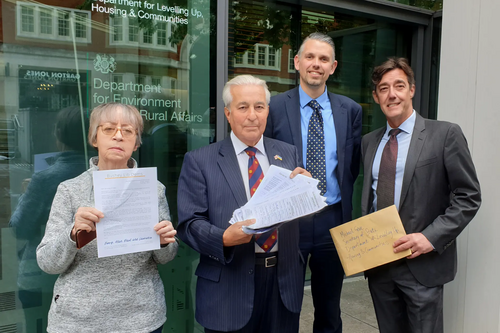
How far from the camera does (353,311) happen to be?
4598 mm

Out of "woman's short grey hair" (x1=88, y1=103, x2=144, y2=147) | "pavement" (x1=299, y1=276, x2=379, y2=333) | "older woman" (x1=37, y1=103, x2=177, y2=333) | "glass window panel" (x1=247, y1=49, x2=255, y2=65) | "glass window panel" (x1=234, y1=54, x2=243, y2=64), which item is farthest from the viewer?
"glass window panel" (x1=247, y1=49, x2=255, y2=65)

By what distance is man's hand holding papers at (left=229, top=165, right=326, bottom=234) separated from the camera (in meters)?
1.95

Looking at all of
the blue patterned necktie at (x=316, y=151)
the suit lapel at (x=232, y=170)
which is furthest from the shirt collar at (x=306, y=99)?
the suit lapel at (x=232, y=170)

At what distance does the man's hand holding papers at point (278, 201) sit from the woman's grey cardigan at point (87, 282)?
1.71 feet

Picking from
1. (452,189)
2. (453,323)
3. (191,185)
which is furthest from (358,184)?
(191,185)

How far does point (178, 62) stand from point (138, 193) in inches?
73.7

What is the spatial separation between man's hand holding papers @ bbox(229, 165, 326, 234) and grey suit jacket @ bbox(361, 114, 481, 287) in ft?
2.19

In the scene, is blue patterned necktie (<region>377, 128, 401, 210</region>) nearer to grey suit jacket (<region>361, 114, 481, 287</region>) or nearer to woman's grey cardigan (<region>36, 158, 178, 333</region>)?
grey suit jacket (<region>361, 114, 481, 287</region>)

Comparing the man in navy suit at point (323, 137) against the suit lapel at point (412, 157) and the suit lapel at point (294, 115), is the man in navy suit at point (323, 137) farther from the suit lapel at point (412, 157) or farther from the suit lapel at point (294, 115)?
the suit lapel at point (412, 157)

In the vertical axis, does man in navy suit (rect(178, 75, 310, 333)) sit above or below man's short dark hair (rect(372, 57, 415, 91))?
below

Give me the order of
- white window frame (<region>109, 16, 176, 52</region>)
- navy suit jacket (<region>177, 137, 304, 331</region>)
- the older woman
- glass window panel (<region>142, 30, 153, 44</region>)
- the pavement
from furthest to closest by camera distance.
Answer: the pavement < glass window panel (<region>142, 30, 153, 44</region>) < white window frame (<region>109, 16, 176, 52</region>) < navy suit jacket (<region>177, 137, 304, 331</region>) < the older woman

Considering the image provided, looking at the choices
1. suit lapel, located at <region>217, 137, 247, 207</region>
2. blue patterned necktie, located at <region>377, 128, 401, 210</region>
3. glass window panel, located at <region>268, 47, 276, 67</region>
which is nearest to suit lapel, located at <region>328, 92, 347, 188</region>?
blue patterned necktie, located at <region>377, 128, 401, 210</region>

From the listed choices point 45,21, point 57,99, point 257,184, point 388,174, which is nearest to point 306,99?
point 388,174

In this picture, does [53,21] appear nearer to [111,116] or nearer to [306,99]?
[111,116]
